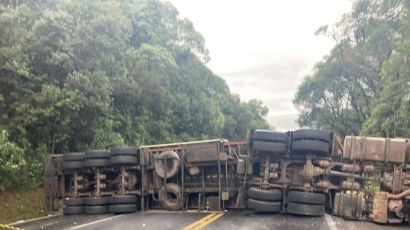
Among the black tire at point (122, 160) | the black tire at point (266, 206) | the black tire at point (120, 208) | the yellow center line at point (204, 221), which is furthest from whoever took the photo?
the black tire at point (122, 160)

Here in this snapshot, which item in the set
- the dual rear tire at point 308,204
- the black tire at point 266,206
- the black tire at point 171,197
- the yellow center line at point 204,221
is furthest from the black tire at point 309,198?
the black tire at point 171,197

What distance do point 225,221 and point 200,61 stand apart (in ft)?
119

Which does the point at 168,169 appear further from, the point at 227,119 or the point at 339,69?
the point at 227,119

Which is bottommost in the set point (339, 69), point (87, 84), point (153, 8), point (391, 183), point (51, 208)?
point (51, 208)

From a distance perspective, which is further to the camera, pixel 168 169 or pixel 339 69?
pixel 339 69

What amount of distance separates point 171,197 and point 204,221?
306 cm

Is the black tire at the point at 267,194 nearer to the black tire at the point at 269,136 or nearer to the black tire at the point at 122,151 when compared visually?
the black tire at the point at 269,136

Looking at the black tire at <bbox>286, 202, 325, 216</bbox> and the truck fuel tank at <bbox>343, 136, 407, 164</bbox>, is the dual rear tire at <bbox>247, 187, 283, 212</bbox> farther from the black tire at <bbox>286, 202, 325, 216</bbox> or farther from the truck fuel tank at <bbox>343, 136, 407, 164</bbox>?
the truck fuel tank at <bbox>343, 136, 407, 164</bbox>

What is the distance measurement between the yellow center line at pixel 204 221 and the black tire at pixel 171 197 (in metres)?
1.39

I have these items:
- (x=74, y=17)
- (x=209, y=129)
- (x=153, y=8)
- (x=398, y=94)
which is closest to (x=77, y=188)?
(x=74, y=17)

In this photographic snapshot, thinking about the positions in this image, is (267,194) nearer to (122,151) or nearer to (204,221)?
(204,221)

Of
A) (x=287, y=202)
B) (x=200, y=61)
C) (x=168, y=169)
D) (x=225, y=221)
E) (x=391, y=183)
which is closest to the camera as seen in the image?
(x=225, y=221)

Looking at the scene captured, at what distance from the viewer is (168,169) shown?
11.4 meters

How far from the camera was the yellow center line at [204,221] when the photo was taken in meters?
7.62
